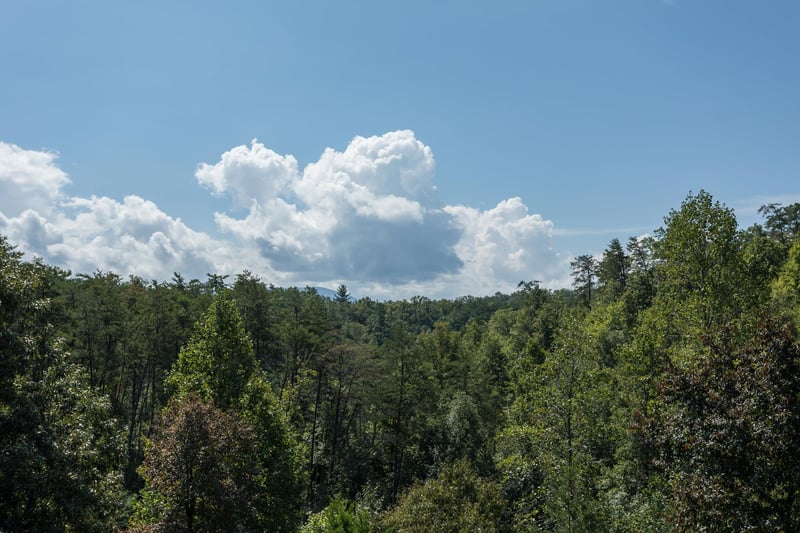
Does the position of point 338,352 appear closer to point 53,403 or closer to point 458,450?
point 458,450

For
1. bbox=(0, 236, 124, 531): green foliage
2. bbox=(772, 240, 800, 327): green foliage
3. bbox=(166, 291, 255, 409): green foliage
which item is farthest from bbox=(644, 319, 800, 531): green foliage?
bbox=(772, 240, 800, 327): green foliage

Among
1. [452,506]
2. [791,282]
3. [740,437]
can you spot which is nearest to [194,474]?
[452,506]

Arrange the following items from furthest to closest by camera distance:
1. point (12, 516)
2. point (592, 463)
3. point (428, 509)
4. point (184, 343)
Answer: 1. point (184, 343)
2. point (592, 463)
3. point (428, 509)
4. point (12, 516)

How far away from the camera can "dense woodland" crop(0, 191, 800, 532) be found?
1047 centimetres

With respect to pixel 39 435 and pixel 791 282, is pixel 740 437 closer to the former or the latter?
pixel 39 435

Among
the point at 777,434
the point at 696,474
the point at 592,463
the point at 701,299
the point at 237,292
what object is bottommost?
the point at 592,463

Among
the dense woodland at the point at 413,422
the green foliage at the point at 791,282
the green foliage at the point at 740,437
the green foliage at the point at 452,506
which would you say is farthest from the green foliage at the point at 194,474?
the green foliage at the point at 791,282

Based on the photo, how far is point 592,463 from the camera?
2073cm

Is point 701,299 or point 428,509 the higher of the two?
point 701,299

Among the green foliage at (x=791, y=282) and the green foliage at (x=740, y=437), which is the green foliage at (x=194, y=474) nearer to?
the green foliage at (x=740, y=437)

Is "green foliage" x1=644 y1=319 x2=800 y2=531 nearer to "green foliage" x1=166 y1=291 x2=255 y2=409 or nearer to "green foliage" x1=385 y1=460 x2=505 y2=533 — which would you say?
"green foliage" x1=385 y1=460 x2=505 y2=533

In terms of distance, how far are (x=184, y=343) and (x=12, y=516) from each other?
31.8 m

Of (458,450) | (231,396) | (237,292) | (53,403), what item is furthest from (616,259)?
(53,403)

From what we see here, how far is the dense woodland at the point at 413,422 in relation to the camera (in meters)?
10.5
